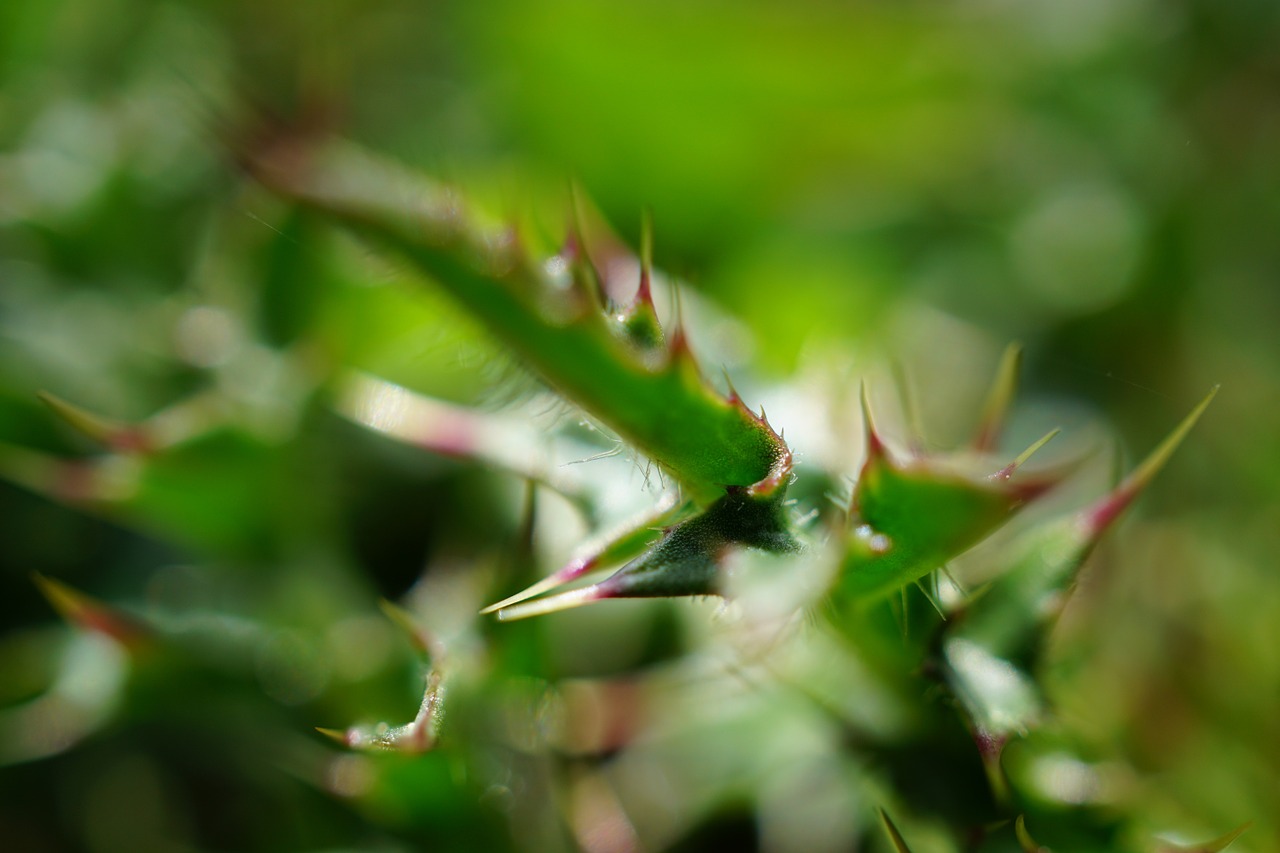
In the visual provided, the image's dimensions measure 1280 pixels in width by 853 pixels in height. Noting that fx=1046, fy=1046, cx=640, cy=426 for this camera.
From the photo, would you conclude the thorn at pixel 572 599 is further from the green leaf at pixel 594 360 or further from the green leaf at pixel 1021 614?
the green leaf at pixel 1021 614

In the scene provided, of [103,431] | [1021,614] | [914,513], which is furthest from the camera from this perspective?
[103,431]

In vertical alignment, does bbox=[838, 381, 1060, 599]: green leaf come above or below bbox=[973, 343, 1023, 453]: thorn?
above

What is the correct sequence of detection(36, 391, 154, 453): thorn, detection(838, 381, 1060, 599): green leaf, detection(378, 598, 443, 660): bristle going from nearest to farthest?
detection(838, 381, 1060, 599): green leaf < detection(378, 598, 443, 660): bristle < detection(36, 391, 154, 453): thorn

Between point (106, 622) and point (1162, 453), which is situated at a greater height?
point (1162, 453)

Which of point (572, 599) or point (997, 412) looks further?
point (997, 412)

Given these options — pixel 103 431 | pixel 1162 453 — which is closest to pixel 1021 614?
pixel 1162 453

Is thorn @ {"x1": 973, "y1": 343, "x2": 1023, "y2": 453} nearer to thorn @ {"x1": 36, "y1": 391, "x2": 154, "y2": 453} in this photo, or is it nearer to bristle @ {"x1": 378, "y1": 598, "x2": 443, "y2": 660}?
bristle @ {"x1": 378, "y1": 598, "x2": 443, "y2": 660}

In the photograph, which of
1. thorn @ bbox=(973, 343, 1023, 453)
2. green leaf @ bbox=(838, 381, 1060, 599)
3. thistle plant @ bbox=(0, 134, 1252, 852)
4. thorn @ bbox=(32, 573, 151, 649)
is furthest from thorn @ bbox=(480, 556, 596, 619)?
thorn @ bbox=(32, 573, 151, 649)

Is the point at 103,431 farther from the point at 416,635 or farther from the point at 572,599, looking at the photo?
the point at 572,599
